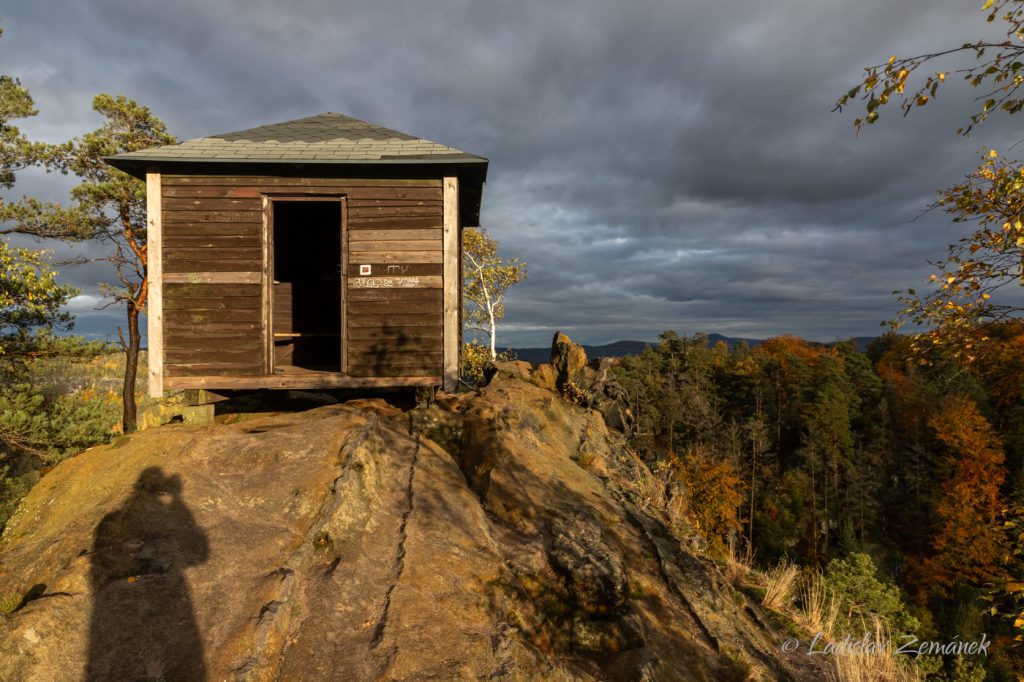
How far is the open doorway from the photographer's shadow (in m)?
9.75

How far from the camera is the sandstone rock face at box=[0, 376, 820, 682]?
138 inches

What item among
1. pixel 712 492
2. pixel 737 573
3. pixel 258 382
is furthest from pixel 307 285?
pixel 712 492

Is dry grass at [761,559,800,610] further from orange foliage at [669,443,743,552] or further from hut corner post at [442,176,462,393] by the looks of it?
orange foliage at [669,443,743,552]

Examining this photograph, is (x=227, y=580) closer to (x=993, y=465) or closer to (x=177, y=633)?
(x=177, y=633)

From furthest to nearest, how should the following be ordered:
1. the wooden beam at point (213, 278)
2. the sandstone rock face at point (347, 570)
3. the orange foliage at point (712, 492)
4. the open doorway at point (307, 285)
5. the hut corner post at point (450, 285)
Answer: the orange foliage at point (712, 492), the open doorway at point (307, 285), the hut corner post at point (450, 285), the wooden beam at point (213, 278), the sandstone rock face at point (347, 570)

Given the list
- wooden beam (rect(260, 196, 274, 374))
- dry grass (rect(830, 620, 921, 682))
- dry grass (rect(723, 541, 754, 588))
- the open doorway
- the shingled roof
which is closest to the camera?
dry grass (rect(830, 620, 921, 682))

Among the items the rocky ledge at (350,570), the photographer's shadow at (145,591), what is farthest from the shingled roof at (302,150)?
the photographer's shadow at (145,591)

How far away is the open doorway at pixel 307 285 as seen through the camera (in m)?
14.5

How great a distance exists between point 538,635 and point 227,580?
2704mm

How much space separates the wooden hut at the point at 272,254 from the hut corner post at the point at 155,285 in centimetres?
2

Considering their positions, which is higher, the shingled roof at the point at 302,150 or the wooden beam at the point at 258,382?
the shingled roof at the point at 302,150

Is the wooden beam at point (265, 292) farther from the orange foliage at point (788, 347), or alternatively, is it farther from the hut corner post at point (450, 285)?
the orange foliage at point (788, 347)

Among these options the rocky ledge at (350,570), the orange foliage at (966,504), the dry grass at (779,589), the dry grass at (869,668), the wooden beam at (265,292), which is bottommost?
the orange foliage at (966,504)

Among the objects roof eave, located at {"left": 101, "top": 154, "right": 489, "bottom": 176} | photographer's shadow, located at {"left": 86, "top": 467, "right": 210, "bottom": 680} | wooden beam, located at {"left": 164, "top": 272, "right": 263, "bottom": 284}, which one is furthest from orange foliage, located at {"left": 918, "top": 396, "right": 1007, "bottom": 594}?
photographer's shadow, located at {"left": 86, "top": 467, "right": 210, "bottom": 680}
